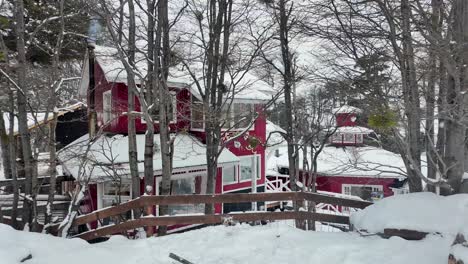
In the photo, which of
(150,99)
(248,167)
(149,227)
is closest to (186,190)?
(248,167)

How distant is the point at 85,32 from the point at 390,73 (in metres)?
8.85

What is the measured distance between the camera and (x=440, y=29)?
5016mm

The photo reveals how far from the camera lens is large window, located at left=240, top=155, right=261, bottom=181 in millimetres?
18234

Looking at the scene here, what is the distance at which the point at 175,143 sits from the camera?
1492 centimetres

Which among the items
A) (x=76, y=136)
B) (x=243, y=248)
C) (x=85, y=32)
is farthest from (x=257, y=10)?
(x=76, y=136)

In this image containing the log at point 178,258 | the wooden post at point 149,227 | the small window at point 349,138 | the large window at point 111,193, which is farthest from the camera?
the small window at point 349,138

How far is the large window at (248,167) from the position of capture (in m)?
18.2

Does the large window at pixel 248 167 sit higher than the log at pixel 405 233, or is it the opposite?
the log at pixel 405 233

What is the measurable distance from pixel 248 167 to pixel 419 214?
1367cm

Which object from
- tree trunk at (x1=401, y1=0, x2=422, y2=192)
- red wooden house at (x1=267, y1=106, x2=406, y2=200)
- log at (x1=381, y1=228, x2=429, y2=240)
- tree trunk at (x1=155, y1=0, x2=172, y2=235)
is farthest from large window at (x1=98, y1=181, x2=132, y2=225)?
tree trunk at (x1=401, y1=0, x2=422, y2=192)

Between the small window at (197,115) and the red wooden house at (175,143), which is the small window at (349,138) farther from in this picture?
the small window at (197,115)

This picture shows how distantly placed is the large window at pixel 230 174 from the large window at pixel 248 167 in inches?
22.3

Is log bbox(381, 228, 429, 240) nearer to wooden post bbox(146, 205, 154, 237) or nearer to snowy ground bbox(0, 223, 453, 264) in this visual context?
snowy ground bbox(0, 223, 453, 264)

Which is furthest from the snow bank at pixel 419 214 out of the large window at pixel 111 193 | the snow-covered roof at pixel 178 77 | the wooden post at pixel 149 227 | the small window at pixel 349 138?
the small window at pixel 349 138
